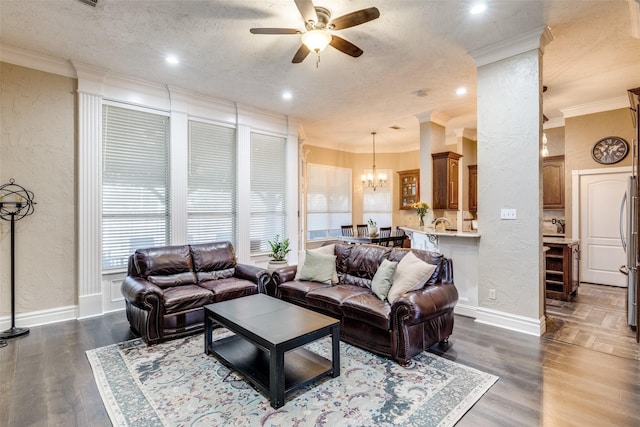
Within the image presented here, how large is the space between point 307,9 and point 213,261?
3233mm

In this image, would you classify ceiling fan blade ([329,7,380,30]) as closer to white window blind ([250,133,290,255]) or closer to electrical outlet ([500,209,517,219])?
electrical outlet ([500,209,517,219])

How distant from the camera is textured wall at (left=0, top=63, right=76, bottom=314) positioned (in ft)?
12.0

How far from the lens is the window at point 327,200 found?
8.34 meters

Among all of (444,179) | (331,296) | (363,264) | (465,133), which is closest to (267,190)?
(363,264)

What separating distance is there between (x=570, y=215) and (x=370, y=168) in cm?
490

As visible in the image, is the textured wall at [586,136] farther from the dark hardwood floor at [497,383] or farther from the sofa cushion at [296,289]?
the sofa cushion at [296,289]

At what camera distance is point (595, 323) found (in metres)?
3.70

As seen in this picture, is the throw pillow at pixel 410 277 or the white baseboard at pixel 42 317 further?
the white baseboard at pixel 42 317

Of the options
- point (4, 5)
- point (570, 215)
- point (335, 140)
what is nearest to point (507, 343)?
point (570, 215)

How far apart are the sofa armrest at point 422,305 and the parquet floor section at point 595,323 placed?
132 cm

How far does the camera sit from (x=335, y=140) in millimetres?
8414

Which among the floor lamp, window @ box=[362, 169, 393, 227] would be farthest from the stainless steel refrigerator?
the floor lamp

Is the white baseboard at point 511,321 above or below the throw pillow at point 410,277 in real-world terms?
below

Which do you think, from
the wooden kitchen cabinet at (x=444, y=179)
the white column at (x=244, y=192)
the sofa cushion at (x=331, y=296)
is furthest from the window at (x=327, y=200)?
the sofa cushion at (x=331, y=296)
